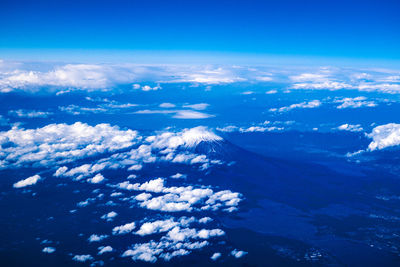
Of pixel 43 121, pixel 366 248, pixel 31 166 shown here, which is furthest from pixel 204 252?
pixel 43 121

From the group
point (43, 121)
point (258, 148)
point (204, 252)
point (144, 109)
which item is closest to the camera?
point (204, 252)

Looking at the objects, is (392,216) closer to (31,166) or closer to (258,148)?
(258,148)

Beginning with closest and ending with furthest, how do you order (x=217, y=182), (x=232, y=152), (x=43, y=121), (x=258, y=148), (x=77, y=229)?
1. (x=77, y=229)
2. (x=217, y=182)
3. (x=232, y=152)
4. (x=258, y=148)
5. (x=43, y=121)

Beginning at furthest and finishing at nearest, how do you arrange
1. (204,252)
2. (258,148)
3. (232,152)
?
(258,148) → (232,152) → (204,252)

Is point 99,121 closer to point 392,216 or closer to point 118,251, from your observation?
point 118,251

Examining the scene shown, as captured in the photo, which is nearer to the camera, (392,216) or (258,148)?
(392,216)

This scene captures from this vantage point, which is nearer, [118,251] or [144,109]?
[118,251]

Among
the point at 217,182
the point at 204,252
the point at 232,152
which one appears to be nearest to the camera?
the point at 204,252

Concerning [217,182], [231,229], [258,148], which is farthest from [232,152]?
[231,229]

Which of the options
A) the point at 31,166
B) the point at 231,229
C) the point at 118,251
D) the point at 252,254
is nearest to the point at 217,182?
the point at 231,229
